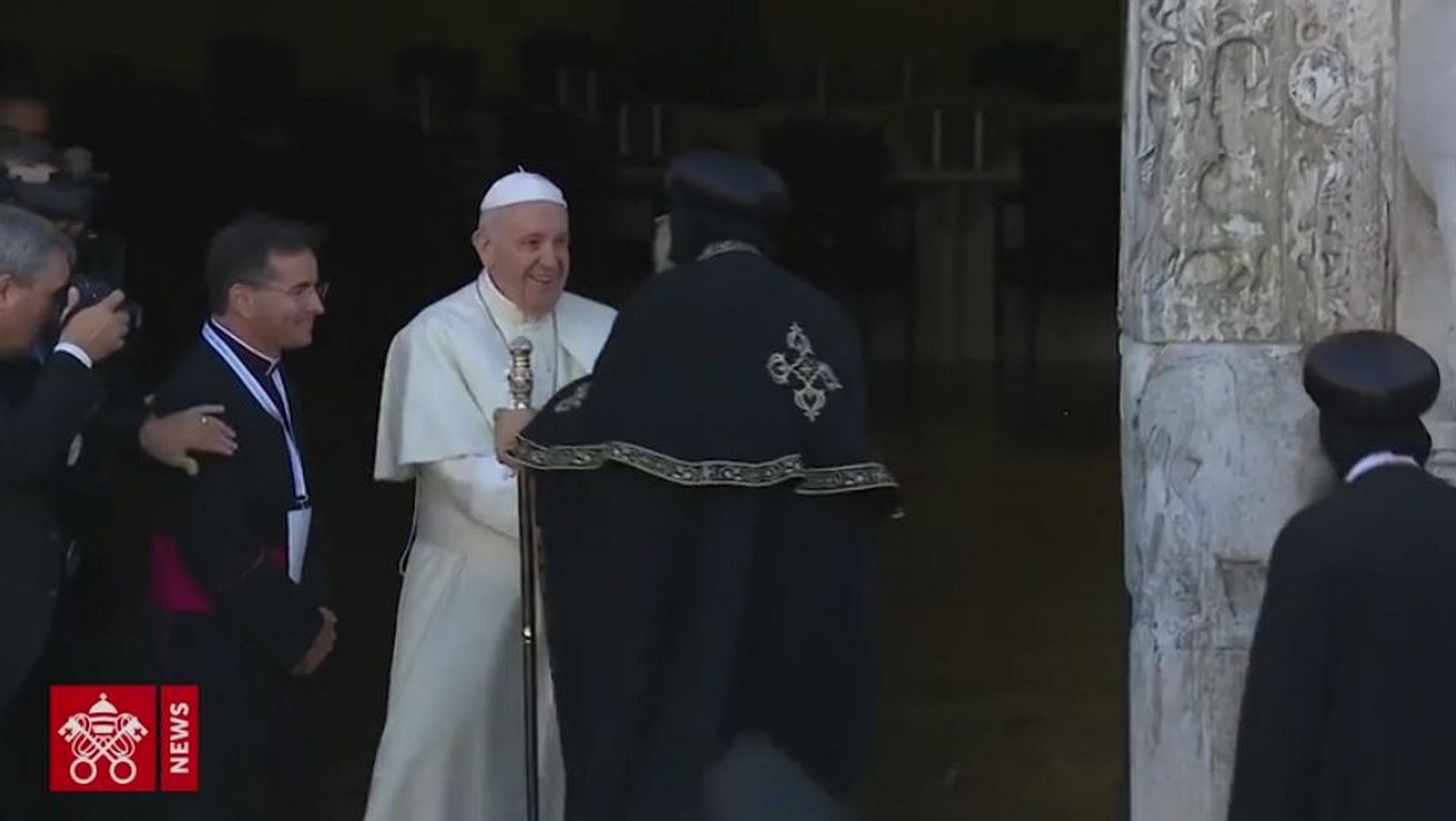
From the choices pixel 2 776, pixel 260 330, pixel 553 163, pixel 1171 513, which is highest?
pixel 553 163

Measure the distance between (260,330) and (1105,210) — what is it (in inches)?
381

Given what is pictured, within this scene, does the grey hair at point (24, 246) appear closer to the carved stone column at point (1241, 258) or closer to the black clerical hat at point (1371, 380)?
the carved stone column at point (1241, 258)

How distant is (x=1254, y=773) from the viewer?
3893 millimetres

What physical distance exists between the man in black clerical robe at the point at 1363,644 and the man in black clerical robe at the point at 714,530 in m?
1.06

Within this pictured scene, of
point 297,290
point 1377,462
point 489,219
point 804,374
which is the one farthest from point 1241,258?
point 297,290

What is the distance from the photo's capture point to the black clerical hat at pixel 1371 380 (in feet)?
12.8

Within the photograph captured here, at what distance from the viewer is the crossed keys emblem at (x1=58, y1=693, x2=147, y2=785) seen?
5.68 meters

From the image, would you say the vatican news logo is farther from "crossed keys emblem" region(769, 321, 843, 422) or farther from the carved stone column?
the carved stone column

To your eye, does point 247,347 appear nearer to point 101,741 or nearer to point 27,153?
point 27,153

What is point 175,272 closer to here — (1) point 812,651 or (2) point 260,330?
(2) point 260,330

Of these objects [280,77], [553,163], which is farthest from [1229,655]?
[280,77]

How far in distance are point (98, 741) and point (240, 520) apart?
2.10 ft

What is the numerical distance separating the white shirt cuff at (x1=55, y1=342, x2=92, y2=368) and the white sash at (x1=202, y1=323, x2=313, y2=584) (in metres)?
0.35

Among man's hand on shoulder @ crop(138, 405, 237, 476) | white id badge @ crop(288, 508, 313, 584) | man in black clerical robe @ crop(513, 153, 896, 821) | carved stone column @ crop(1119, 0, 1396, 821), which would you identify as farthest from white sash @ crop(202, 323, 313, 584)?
carved stone column @ crop(1119, 0, 1396, 821)
